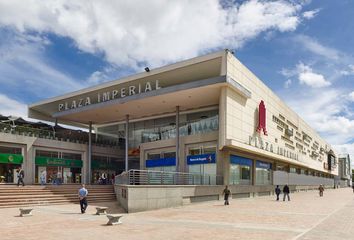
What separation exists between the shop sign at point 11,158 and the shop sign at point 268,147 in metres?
24.2

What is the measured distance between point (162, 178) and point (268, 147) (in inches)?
843

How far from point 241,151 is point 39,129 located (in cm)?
2280

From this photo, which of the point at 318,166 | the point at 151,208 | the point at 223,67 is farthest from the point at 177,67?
the point at 318,166

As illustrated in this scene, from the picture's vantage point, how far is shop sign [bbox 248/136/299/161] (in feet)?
131

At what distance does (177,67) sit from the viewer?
3538 centimetres

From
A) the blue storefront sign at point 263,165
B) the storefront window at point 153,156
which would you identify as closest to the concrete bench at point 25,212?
the storefront window at point 153,156

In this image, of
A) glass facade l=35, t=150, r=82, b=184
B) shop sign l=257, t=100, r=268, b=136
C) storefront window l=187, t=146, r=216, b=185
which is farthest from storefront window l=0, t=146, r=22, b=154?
shop sign l=257, t=100, r=268, b=136

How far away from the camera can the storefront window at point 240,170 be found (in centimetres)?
3741

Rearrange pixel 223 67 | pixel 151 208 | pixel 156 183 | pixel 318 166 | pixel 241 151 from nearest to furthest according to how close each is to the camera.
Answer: pixel 151 208 < pixel 156 183 < pixel 223 67 < pixel 241 151 < pixel 318 166

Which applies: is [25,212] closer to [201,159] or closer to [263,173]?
[201,159]

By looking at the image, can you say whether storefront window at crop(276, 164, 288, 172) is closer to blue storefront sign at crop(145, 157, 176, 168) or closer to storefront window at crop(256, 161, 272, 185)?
storefront window at crop(256, 161, 272, 185)

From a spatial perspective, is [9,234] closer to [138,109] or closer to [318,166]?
[138,109]

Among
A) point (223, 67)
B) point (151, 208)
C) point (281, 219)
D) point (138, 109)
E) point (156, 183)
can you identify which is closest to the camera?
point (281, 219)

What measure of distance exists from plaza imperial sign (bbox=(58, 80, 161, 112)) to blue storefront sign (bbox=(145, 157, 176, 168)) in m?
7.79
